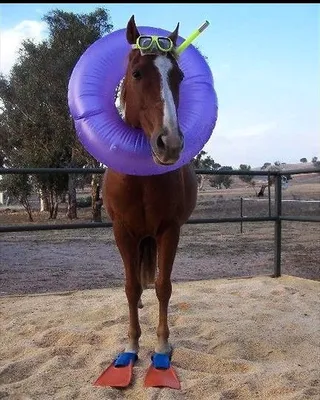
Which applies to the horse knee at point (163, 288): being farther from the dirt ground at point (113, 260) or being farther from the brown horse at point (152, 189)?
the dirt ground at point (113, 260)

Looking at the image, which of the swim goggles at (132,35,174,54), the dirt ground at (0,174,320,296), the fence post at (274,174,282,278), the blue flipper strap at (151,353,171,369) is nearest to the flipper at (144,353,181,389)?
the blue flipper strap at (151,353,171,369)

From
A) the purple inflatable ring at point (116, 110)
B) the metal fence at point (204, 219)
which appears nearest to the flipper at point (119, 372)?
the purple inflatable ring at point (116, 110)

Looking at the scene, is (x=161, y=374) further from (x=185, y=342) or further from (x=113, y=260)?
(x=113, y=260)

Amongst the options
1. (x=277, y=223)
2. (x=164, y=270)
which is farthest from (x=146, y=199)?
(x=277, y=223)

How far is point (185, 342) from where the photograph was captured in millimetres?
2883

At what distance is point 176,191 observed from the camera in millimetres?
2588

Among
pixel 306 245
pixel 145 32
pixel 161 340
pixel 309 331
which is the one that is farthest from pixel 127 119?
pixel 306 245

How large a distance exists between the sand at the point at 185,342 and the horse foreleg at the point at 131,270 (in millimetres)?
134

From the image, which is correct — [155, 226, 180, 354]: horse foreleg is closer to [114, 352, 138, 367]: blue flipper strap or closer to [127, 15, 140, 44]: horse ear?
[114, 352, 138, 367]: blue flipper strap

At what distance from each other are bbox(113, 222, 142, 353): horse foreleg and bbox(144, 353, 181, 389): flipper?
19 centimetres

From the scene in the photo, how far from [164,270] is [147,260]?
0.40 meters

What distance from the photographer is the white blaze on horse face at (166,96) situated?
6.57ft

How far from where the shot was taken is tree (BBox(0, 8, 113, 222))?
1817 cm

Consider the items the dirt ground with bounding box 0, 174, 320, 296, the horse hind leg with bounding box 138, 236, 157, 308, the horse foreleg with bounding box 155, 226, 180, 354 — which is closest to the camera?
the horse foreleg with bounding box 155, 226, 180, 354
